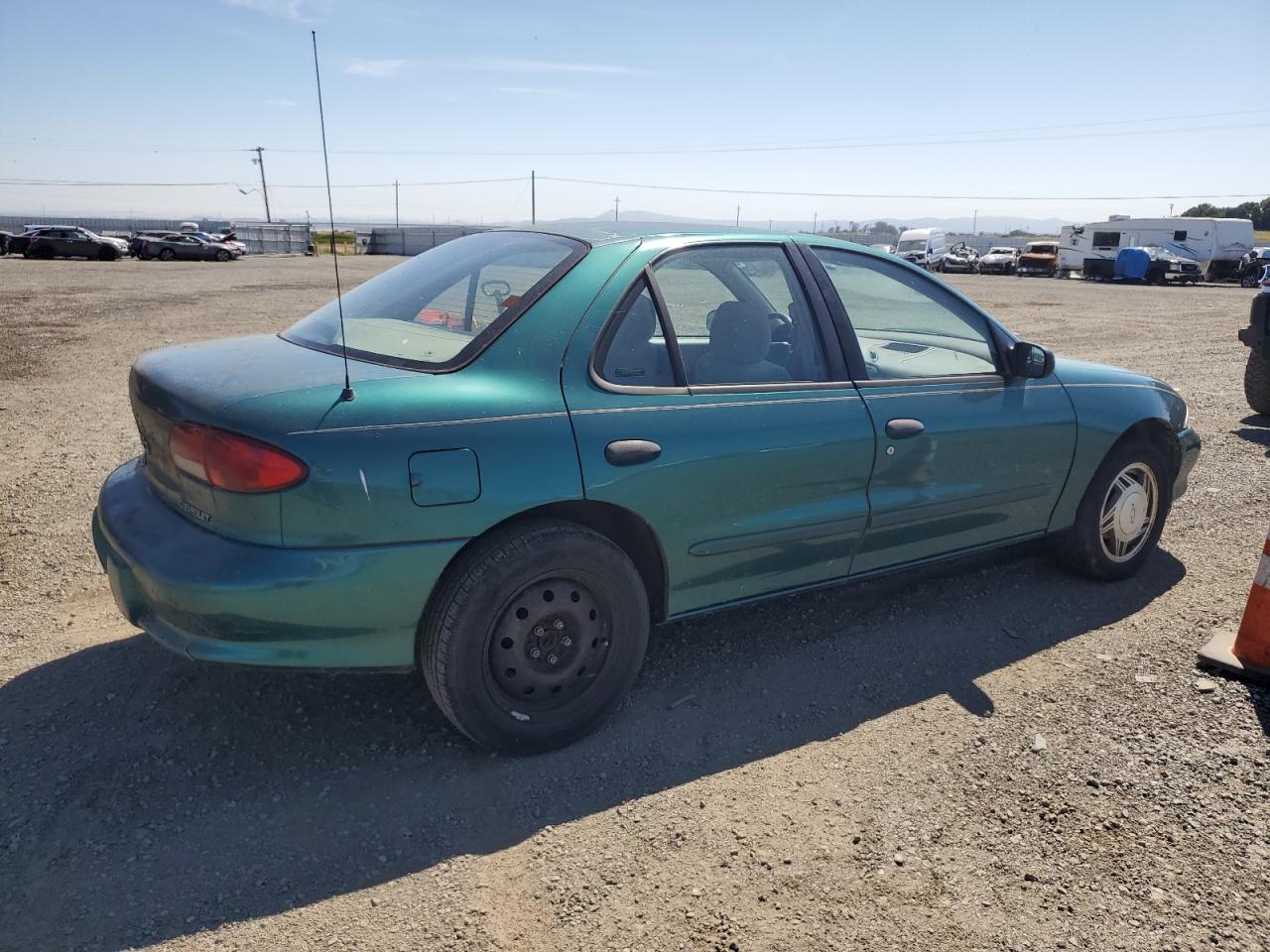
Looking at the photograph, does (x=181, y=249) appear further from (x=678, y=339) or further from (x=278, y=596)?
(x=278, y=596)

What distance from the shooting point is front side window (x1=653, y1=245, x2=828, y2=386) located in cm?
319

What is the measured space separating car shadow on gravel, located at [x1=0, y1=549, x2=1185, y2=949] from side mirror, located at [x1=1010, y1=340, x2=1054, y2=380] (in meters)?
1.07

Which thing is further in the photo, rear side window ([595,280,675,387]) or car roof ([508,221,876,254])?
car roof ([508,221,876,254])

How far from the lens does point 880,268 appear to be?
144 inches

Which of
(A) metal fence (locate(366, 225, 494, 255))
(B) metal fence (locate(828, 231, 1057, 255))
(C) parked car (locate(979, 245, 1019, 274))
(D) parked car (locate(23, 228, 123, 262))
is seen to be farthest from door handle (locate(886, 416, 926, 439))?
(A) metal fence (locate(366, 225, 494, 255))

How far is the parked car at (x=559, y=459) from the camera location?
2.45 m

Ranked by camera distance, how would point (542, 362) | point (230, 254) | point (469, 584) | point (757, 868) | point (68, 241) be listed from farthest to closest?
point (230, 254), point (68, 241), point (542, 362), point (469, 584), point (757, 868)

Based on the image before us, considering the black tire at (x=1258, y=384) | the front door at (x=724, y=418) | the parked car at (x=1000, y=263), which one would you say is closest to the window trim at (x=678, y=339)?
the front door at (x=724, y=418)

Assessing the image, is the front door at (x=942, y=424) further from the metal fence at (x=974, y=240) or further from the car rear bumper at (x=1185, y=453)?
the metal fence at (x=974, y=240)

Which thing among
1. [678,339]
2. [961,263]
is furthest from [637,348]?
[961,263]

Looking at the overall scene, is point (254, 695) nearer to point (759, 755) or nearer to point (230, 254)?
point (759, 755)

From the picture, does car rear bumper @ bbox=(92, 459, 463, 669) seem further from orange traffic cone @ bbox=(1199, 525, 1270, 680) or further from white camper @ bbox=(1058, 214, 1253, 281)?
white camper @ bbox=(1058, 214, 1253, 281)

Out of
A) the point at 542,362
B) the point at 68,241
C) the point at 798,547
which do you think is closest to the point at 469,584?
the point at 542,362

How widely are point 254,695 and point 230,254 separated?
41968 millimetres
